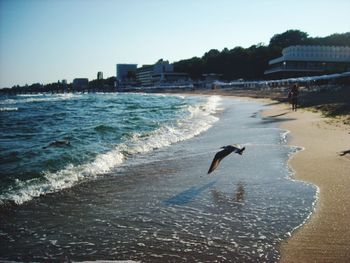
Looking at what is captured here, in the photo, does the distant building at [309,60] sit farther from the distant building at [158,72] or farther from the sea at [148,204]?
the sea at [148,204]

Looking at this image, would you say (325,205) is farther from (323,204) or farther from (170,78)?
(170,78)

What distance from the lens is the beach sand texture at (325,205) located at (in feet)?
14.8

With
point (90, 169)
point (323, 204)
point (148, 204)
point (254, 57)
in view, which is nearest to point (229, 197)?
point (148, 204)

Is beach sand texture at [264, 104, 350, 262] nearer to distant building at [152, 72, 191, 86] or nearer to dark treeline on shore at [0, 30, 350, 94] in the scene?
dark treeline on shore at [0, 30, 350, 94]

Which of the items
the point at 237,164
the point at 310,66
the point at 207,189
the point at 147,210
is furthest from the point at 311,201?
the point at 310,66

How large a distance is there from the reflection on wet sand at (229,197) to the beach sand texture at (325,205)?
1.31 m

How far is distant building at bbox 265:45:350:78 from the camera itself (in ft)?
329

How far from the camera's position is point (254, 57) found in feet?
401

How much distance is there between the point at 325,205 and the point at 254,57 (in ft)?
397

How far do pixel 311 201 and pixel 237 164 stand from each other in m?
3.52

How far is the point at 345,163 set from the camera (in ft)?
28.8

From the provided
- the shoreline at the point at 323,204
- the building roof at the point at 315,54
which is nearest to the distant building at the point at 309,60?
the building roof at the point at 315,54

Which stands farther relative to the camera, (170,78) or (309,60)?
(170,78)

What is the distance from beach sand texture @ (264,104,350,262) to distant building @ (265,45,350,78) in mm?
92565
